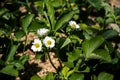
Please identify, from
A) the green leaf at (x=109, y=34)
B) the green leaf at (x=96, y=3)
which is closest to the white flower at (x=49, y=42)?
the green leaf at (x=109, y=34)

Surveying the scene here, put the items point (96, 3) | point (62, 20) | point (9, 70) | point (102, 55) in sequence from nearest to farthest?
1. point (102, 55)
2. point (9, 70)
3. point (62, 20)
4. point (96, 3)

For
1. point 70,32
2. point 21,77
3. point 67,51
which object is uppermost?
point 70,32

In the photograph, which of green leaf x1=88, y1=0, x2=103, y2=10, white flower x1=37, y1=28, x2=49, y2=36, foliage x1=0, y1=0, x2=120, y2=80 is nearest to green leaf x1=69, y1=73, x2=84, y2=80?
foliage x1=0, y1=0, x2=120, y2=80

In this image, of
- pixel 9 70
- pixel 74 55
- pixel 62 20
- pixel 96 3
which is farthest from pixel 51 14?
pixel 96 3

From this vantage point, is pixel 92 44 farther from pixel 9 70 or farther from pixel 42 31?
pixel 9 70

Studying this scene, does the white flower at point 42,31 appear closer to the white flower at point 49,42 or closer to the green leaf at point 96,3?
the white flower at point 49,42

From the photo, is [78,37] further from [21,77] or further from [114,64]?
[21,77]

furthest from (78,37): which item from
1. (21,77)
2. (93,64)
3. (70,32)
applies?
(21,77)

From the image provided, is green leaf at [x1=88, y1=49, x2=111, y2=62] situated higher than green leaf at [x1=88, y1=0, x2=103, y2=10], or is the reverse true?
green leaf at [x1=88, y1=0, x2=103, y2=10]

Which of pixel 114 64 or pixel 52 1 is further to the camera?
pixel 52 1

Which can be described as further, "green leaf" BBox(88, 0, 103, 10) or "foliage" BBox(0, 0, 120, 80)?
"green leaf" BBox(88, 0, 103, 10)

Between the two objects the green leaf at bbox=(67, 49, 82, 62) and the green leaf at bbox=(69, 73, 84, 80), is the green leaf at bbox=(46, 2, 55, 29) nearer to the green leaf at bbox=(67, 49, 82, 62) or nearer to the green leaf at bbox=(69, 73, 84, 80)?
the green leaf at bbox=(67, 49, 82, 62)
